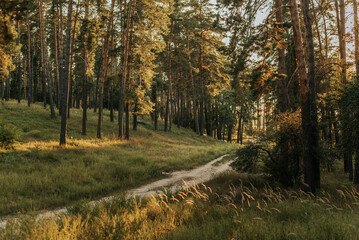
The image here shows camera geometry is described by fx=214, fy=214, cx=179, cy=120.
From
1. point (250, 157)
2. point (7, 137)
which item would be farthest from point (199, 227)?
point (7, 137)

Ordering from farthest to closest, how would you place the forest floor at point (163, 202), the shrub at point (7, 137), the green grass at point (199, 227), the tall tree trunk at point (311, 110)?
the shrub at point (7, 137)
the tall tree trunk at point (311, 110)
the forest floor at point (163, 202)
the green grass at point (199, 227)

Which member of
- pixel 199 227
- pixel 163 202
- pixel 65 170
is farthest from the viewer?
pixel 65 170

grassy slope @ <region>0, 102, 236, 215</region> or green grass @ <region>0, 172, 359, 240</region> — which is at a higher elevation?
green grass @ <region>0, 172, 359, 240</region>

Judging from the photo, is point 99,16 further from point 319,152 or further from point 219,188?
point 319,152

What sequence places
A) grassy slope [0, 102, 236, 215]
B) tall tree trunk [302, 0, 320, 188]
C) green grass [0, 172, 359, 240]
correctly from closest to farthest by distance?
green grass [0, 172, 359, 240], grassy slope [0, 102, 236, 215], tall tree trunk [302, 0, 320, 188]

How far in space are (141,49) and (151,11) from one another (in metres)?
3.31

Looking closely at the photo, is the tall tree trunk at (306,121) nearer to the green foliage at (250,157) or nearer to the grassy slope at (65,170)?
the green foliage at (250,157)

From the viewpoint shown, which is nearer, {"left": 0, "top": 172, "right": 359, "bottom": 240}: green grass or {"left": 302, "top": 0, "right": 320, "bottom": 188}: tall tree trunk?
{"left": 0, "top": 172, "right": 359, "bottom": 240}: green grass

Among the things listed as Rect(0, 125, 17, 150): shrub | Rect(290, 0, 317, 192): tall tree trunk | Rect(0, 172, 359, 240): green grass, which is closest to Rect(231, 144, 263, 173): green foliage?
Rect(290, 0, 317, 192): tall tree trunk

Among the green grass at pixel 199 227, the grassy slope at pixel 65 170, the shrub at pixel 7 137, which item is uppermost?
the shrub at pixel 7 137

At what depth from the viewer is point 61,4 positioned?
19312mm

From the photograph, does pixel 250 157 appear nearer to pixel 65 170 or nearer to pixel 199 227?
pixel 199 227

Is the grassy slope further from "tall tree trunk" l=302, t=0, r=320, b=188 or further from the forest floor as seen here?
"tall tree trunk" l=302, t=0, r=320, b=188

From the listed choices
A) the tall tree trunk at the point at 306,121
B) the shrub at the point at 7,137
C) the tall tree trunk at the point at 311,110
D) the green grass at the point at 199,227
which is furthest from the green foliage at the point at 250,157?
the shrub at the point at 7,137
